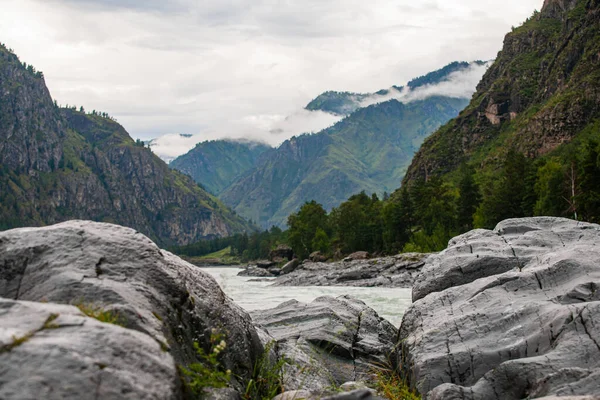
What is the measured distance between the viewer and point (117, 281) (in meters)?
8.71

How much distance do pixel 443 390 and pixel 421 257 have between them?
7410 cm

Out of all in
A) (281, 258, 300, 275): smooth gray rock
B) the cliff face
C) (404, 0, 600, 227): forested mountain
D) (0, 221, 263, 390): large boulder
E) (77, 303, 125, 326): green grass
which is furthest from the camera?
the cliff face

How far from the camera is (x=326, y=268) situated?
10569 centimetres

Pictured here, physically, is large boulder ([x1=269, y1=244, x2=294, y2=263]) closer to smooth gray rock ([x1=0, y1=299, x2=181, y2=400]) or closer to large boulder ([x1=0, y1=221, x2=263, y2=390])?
large boulder ([x1=0, y1=221, x2=263, y2=390])

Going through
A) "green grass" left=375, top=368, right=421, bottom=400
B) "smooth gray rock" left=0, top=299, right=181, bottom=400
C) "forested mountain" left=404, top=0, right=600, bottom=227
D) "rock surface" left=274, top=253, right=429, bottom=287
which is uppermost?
"forested mountain" left=404, top=0, right=600, bottom=227

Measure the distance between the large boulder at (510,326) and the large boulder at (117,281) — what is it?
222 inches

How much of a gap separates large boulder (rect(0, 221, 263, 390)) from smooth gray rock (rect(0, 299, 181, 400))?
0.94m

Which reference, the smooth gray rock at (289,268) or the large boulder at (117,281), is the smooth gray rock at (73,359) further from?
the smooth gray rock at (289,268)

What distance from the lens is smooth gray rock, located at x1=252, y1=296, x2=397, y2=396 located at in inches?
546

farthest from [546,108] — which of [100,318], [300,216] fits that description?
[100,318]

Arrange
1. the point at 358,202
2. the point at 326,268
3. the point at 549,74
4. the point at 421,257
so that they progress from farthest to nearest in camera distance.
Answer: the point at 549,74, the point at 358,202, the point at 326,268, the point at 421,257

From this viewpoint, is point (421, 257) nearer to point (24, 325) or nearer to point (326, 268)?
point (326, 268)

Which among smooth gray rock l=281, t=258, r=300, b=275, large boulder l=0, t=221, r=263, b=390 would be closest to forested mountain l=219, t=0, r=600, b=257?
smooth gray rock l=281, t=258, r=300, b=275

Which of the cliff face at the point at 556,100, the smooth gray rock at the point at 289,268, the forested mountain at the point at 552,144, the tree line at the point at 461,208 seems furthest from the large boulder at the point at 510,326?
the cliff face at the point at 556,100
